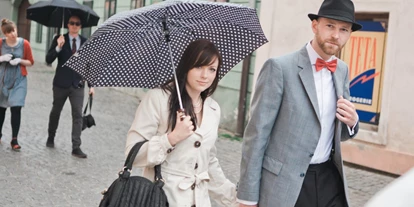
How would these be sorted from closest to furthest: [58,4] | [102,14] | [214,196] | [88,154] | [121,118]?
[214,196] → [58,4] → [88,154] → [121,118] → [102,14]

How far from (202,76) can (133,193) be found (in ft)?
2.35

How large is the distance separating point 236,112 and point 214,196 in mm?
8087

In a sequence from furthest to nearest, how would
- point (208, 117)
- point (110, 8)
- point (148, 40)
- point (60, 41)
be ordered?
point (110, 8)
point (60, 41)
point (148, 40)
point (208, 117)

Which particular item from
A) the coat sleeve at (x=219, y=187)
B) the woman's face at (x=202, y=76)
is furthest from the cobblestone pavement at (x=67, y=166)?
the woman's face at (x=202, y=76)

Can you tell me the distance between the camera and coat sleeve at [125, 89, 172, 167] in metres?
3.12

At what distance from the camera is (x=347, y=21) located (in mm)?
3168

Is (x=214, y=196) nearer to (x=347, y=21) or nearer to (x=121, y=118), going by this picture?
(x=347, y=21)

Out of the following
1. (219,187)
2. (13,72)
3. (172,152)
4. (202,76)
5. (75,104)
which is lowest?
(75,104)

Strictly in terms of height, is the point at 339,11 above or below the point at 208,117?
above

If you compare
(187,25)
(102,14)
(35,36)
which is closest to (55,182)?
(187,25)

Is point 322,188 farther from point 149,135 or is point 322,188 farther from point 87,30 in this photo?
point 87,30

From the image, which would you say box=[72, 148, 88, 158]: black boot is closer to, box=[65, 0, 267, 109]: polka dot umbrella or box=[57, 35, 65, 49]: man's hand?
box=[57, 35, 65, 49]: man's hand

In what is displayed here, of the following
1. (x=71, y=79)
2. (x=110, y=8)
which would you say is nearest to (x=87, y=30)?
(x=110, y=8)

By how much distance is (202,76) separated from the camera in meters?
3.27
